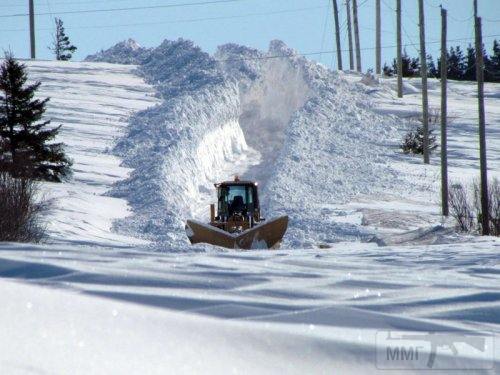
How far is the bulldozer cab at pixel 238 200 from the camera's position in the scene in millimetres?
23812

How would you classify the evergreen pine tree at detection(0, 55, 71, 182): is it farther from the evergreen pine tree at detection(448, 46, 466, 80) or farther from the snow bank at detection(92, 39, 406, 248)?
the evergreen pine tree at detection(448, 46, 466, 80)

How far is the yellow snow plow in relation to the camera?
20812 millimetres

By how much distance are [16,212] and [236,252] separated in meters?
4.88

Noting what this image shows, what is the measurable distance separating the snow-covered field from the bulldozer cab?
1.43 metres

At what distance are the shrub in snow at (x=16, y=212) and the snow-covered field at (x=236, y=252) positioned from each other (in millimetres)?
1356

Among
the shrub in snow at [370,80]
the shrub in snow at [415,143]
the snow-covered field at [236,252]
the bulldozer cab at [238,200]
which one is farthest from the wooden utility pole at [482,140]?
the shrub in snow at [370,80]

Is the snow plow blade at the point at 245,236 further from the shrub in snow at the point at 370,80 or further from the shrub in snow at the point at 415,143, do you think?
the shrub in snow at the point at 370,80

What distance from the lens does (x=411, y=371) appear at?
20.3 ft

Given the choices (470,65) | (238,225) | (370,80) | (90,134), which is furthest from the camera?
(470,65)

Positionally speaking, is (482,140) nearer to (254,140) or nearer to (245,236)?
(245,236)

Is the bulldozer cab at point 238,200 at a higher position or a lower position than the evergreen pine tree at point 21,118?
lower

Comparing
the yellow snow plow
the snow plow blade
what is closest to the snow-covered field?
the yellow snow plow

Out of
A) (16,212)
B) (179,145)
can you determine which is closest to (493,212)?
(16,212)

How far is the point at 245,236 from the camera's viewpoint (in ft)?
68.5
